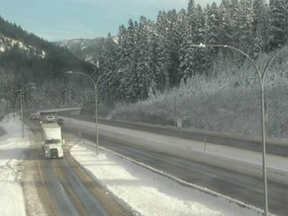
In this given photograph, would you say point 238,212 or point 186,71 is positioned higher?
point 186,71

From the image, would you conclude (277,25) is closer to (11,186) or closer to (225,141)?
(225,141)

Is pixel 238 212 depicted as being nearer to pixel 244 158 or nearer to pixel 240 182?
pixel 240 182

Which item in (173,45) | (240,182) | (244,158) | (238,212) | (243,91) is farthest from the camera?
(173,45)

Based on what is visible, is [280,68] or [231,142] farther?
[280,68]

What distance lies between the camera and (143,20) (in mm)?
115625

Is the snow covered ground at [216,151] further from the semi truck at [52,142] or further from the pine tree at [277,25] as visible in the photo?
the pine tree at [277,25]

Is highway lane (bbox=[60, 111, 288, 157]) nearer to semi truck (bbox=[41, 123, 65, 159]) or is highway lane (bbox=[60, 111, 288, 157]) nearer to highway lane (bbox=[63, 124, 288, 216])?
highway lane (bbox=[63, 124, 288, 216])

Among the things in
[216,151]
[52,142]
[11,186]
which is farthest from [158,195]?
[52,142]

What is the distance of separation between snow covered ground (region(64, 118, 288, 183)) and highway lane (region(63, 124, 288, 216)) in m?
1.90

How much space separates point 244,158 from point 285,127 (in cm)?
1437

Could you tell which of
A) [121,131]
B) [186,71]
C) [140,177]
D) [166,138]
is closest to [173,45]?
[186,71]

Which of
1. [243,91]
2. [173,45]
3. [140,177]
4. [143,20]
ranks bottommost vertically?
[140,177]

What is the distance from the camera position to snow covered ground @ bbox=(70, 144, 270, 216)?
21.9 meters

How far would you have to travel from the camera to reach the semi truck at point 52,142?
162ft
